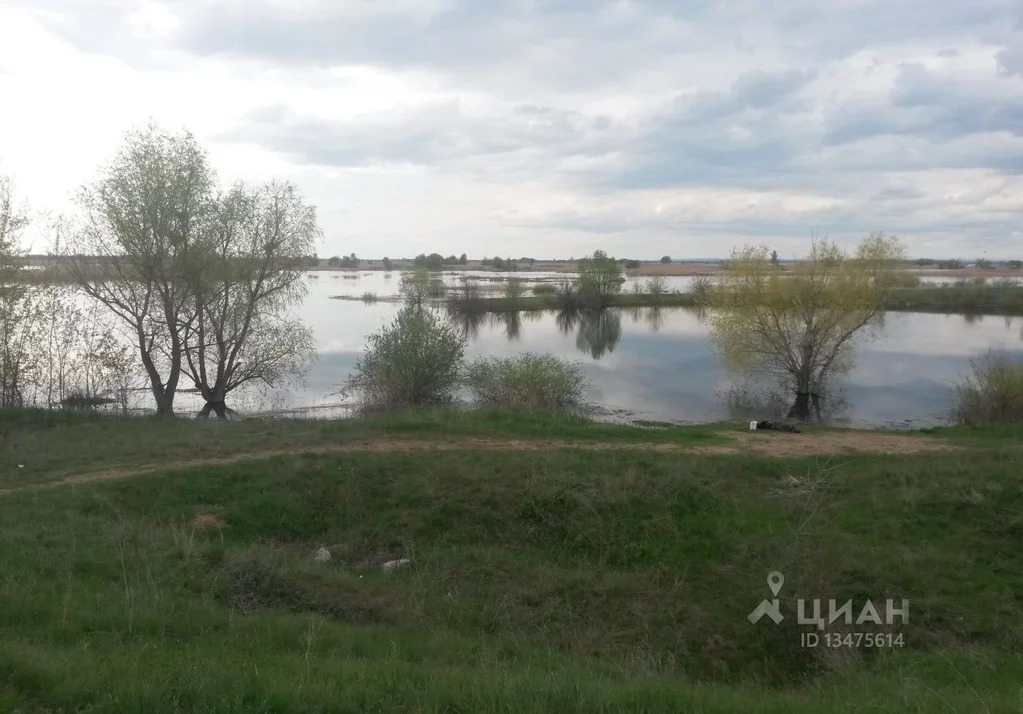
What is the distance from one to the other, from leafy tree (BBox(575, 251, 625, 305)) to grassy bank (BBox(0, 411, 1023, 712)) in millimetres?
48958

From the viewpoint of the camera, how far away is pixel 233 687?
409 centimetres

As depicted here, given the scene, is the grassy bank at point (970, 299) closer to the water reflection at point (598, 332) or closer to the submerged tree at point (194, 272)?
the water reflection at point (598, 332)

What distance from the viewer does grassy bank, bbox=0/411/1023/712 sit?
15.0 ft

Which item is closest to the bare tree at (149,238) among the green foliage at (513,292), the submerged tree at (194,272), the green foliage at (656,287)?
the submerged tree at (194,272)

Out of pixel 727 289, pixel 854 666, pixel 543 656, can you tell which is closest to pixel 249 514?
pixel 543 656

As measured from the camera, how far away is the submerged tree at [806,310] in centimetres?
2714

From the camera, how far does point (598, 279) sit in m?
64.1

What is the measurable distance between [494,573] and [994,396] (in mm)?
21632

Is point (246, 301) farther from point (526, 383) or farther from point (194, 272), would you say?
point (526, 383)

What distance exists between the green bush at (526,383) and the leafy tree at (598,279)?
38.7 meters

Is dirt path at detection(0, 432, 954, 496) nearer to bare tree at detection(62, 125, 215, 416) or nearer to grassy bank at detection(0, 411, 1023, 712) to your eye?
grassy bank at detection(0, 411, 1023, 712)

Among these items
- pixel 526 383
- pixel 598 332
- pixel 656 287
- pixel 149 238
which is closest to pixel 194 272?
pixel 149 238

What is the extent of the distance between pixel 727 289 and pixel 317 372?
1950 cm

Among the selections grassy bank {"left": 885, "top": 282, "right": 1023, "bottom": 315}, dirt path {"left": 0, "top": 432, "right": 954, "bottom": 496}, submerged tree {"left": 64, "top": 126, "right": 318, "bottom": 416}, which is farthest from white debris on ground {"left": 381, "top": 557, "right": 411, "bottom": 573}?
grassy bank {"left": 885, "top": 282, "right": 1023, "bottom": 315}
